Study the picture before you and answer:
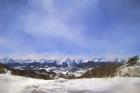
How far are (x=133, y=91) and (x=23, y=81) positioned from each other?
81.7 inches

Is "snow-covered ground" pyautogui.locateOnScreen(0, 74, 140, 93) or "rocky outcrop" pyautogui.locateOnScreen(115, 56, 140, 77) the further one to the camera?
"rocky outcrop" pyautogui.locateOnScreen(115, 56, 140, 77)

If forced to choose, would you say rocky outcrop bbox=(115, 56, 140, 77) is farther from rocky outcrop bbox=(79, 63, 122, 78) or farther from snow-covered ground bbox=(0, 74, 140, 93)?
snow-covered ground bbox=(0, 74, 140, 93)

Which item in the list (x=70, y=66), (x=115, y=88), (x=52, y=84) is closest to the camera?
(x=115, y=88)

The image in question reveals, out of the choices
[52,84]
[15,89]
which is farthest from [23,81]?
[52,84]

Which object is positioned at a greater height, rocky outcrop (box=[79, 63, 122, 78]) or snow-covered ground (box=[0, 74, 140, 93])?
rocky outcrop (box=[79, 63, 122, 78])

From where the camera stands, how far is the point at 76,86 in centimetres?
539

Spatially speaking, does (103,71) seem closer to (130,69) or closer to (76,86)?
(130,69)

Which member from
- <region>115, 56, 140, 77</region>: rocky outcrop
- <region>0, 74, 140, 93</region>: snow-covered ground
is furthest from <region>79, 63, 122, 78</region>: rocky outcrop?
<region>0, 74, 140, 93</region>: snow-covered ground

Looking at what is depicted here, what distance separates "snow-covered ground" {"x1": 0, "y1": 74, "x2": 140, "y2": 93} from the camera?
526 centimetres

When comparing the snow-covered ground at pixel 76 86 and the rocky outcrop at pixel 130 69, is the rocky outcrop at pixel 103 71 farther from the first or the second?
the snow-covered ground at pixel 76 86

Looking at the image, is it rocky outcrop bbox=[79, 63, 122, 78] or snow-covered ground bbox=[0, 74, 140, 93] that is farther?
rocky outcrop bbox=[79, 63, 122, 78]

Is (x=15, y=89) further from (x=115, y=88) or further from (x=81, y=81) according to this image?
(x=115, y=88)

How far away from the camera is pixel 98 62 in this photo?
684 centimetres

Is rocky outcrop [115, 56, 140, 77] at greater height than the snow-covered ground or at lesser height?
greater
